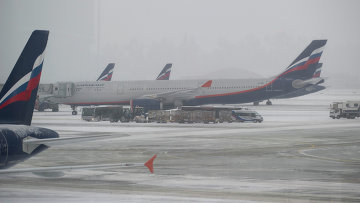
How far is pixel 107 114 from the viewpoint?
7794 centimetres

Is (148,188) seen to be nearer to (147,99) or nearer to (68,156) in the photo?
(68,156)

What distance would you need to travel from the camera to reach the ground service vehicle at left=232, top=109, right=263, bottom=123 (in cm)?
7393

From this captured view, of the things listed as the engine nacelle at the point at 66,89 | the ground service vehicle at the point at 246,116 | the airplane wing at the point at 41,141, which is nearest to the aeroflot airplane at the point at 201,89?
the engine nacelle at the point at 66,89

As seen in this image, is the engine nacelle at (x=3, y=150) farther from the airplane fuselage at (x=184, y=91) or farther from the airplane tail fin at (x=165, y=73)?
the airplane tail fin at (x=165, y=73)

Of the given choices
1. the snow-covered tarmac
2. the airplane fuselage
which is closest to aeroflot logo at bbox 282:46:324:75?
the airplane fuselage

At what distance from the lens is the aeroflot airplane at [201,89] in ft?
300

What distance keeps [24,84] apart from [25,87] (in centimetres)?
13

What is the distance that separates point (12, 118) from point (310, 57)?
257ft

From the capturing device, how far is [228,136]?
51125 mm

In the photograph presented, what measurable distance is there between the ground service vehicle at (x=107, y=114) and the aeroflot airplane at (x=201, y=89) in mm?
11127

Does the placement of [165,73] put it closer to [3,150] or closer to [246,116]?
[246,116]

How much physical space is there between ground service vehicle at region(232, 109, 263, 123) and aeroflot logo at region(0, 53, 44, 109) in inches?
2137

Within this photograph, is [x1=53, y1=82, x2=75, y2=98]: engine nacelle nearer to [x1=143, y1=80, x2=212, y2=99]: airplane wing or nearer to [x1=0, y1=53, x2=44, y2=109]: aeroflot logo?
[x1=143, y1=80, x2=212, y2=99]: airplane wing

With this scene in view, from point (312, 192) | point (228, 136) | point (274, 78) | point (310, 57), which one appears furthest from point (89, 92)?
point (312, 192)
